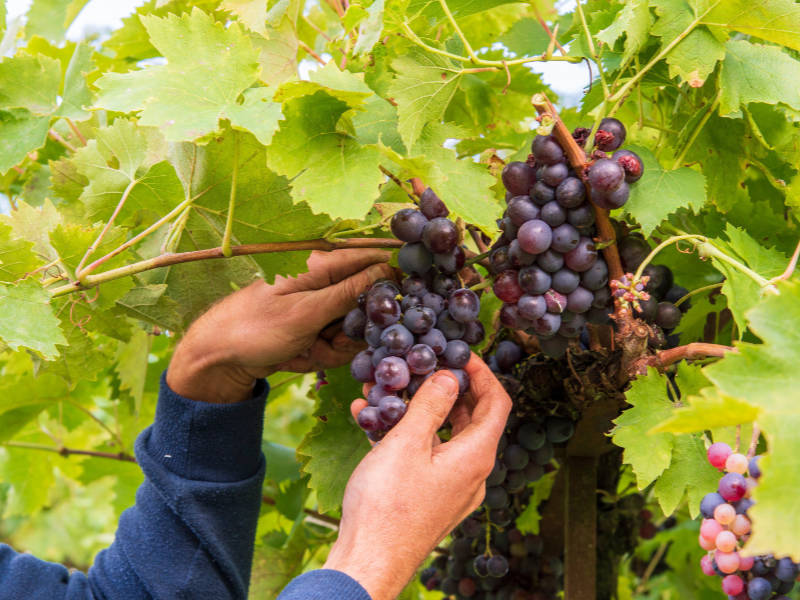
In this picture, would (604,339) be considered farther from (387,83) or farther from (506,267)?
(387,83)

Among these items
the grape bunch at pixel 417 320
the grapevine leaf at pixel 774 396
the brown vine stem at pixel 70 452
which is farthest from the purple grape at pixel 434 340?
the brown vine stem at pixel 70 452

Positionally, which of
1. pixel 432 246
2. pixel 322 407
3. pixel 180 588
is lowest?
pixel 180 588

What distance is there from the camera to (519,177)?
0.86m

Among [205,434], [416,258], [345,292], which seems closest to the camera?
[416,258]

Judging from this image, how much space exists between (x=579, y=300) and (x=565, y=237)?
0.08 metres

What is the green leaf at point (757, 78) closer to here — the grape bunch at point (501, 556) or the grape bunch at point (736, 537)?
the grape bunch at point (736, 537)

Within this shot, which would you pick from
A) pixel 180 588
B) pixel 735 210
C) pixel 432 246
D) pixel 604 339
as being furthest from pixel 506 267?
pixel 180 588

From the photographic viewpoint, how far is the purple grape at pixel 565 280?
87cm

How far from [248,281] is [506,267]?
427 millimetres

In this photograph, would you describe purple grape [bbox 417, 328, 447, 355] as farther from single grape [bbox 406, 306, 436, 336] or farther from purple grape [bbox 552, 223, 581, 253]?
purple grape [bbox 552, 223, 581, 253]

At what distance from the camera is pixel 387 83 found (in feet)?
3.14

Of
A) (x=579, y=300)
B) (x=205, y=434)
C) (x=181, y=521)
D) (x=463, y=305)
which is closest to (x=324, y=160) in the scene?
(x=463, y=305)

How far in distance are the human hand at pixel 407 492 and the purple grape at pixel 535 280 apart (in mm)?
135

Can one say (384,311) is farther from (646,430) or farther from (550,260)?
(646,430)
